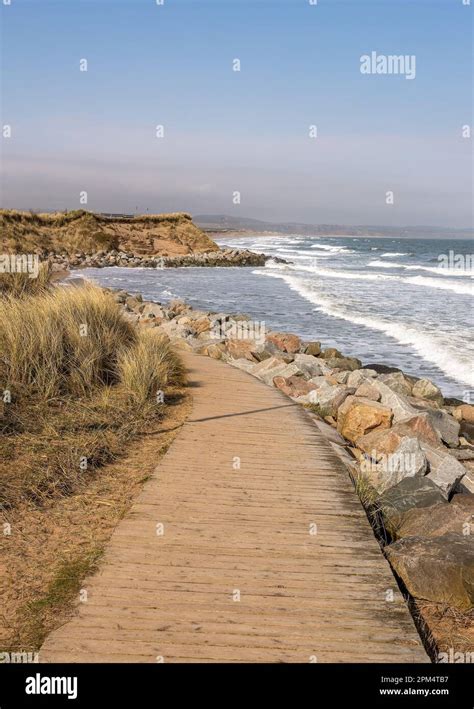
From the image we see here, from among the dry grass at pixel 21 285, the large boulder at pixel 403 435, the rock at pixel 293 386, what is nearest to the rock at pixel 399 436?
the large boulder at pixel 403 435

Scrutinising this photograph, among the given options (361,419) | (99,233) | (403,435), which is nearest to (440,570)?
(403,435)

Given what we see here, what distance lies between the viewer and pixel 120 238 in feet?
173

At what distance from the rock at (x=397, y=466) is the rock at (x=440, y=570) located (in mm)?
1826

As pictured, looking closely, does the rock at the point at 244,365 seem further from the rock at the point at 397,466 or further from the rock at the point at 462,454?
the rock at the point at 397,466

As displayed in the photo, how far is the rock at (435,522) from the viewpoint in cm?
552

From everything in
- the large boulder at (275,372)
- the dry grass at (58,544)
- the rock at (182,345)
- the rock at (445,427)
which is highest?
the rock at (182,345)

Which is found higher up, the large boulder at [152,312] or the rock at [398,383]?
the large boulder at [152,312]

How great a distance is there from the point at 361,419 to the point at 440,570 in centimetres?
433

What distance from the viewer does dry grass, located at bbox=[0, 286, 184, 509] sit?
A: 20.7 ft

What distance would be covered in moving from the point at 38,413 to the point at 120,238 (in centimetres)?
4686

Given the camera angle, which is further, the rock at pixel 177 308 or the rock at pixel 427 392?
the rock at pixel 177 308

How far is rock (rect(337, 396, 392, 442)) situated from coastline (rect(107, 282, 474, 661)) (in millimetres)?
15

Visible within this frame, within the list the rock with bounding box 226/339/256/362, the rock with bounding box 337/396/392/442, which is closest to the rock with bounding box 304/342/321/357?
the rock with bounding box 226/339/256/362
